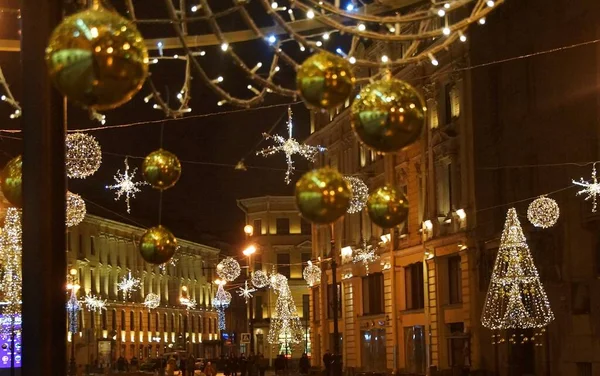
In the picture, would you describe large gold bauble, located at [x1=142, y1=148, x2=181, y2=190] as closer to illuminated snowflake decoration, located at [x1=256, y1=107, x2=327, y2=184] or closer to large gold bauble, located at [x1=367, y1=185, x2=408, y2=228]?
large gold bauble, located at [x1=367, y1=185, x2=408, y2=228]

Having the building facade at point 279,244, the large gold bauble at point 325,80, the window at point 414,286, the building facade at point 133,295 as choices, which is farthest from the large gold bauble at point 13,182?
the building facade at point 279,244

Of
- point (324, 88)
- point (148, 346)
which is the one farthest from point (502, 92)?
point (148, 346)

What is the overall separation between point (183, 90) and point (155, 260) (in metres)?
1.81

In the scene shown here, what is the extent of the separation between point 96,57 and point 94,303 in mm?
67034

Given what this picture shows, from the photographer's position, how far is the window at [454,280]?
3775 cm

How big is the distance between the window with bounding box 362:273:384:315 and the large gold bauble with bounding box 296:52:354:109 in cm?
3965

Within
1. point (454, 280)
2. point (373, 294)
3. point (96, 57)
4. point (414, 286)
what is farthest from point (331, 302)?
point (96, 57)

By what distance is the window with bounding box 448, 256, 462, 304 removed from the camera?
37.8 metres

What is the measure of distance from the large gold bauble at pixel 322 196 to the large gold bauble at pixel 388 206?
0.98 meters

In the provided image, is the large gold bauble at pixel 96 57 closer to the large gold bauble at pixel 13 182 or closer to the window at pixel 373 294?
the large gold bauble at pixel 13 182

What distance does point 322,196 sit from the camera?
23.4 ft

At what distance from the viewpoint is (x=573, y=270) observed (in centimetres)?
3031

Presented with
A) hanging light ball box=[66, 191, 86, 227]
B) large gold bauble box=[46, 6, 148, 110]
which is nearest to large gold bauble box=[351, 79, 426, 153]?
large gold bauble box=[46, 6, 148, 110]

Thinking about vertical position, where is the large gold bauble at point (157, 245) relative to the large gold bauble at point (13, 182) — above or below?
below
